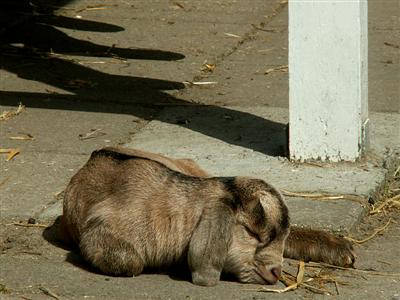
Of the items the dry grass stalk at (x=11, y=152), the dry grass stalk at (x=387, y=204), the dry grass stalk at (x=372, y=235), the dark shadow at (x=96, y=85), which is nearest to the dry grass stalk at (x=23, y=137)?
the dry grass stalk at (x=11, y=152)

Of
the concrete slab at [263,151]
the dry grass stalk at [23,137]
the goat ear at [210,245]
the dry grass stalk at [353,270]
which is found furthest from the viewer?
the dry grass stalk at [23,137]

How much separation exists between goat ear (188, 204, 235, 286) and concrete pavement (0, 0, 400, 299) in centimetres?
8

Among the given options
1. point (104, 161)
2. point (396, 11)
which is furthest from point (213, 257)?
point (396, 11)

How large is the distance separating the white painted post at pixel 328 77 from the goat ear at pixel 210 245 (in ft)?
6.05

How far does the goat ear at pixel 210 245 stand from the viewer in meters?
5.24

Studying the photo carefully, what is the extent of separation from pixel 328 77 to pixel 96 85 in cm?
273

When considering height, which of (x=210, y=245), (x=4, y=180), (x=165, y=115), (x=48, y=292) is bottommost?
(x=165, y=115)

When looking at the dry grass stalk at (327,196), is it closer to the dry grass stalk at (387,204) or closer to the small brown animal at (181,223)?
the dry grass stalk at (387,204)

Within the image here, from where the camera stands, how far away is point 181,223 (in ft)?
17.6

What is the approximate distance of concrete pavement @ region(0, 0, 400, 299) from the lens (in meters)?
5.63

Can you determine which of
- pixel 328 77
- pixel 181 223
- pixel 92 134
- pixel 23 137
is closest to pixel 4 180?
pixel 23 137

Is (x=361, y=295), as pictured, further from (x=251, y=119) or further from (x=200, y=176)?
(x=251, y=119)

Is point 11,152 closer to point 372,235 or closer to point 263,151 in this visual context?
point 263,151

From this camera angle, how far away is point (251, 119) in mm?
8016
